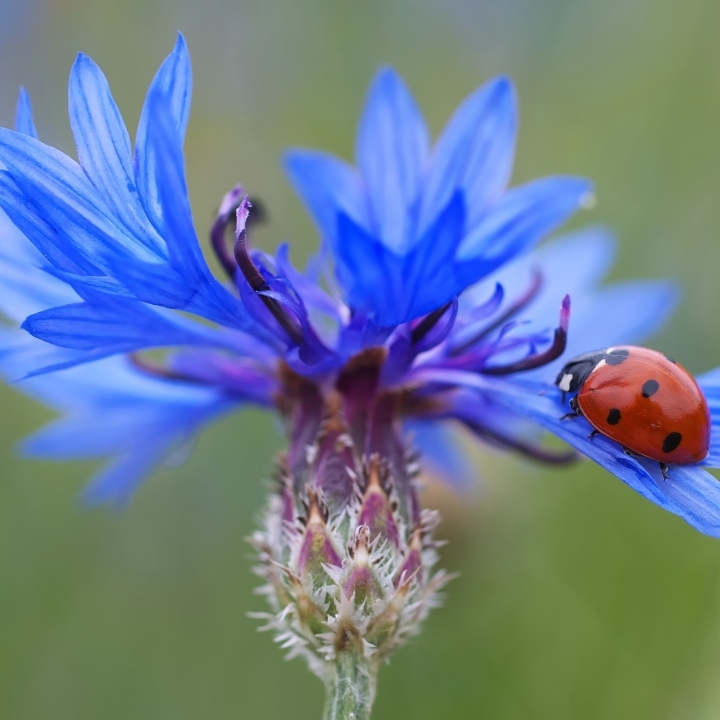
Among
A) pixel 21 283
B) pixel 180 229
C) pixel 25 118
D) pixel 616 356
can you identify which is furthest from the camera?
pixel 21 283

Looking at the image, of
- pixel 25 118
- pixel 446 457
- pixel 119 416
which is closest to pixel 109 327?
pixel 25 118

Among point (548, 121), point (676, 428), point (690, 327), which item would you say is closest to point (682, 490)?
point (676, 428)

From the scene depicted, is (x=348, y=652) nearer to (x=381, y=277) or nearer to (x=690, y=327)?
(x=381, y=277)

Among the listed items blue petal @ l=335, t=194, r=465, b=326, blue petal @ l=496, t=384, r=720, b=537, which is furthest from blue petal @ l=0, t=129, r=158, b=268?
blue petal @ l=496, t=384, r=720, b=537

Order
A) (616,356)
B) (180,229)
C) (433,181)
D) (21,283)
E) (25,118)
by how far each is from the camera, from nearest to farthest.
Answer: (180,229) < (25,118) < (616,356) < (21,283) < (433,181)

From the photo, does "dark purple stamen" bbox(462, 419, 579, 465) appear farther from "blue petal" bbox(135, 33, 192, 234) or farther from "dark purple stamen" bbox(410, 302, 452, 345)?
"blue petal" bbox(135, 33, 192, 234)

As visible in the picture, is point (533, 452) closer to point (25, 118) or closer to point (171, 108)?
point (171, 108)

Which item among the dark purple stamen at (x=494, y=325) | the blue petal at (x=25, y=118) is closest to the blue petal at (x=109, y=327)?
the blue petal at (x=25, y=118)
